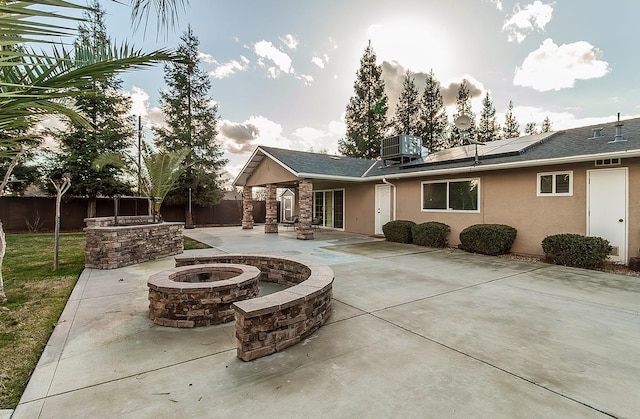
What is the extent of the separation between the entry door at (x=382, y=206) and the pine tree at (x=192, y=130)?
1092cm

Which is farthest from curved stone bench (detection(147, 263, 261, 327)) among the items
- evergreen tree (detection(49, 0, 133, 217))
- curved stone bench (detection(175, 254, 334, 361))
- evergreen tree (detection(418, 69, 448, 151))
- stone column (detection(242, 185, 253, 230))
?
evergreen tree (detection(418, 69, 448, 151))

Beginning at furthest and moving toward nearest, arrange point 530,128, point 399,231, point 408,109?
point 408,109 → point 530,128 → point 399,231

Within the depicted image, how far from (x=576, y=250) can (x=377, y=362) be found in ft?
23.3

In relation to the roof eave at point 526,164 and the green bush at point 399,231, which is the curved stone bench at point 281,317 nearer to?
the roof eave at point 526,164

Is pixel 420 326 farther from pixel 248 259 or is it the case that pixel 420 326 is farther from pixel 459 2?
pixel 459 2

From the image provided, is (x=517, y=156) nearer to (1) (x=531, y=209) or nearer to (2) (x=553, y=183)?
(2) (x=553, y=183)

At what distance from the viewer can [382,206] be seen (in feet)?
44.0

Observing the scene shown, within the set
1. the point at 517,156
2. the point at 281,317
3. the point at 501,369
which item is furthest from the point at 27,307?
the point at 517,156

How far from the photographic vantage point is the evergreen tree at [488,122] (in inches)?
1003

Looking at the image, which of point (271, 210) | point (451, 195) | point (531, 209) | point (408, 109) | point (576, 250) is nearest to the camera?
point (576, 250)

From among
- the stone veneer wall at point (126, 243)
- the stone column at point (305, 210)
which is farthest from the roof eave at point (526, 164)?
the stone veneer wall at point (126, 243)

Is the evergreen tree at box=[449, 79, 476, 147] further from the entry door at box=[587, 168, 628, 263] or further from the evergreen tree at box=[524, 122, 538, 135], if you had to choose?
the entry door at box=[587, 168, 628, 263]

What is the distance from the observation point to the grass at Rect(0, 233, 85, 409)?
281 centimetres

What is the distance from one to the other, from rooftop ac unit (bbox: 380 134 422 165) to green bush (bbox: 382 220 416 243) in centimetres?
338
